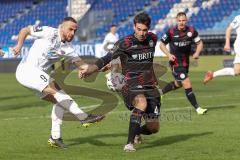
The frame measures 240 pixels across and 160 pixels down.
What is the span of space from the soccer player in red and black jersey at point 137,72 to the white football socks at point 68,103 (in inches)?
31.1

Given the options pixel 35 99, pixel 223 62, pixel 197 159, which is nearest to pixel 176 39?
pixel 35 99

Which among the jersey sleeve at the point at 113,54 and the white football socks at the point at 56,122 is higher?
the jersey sleeve at the point at 113,54

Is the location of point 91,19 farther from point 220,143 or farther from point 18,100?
point 220,143

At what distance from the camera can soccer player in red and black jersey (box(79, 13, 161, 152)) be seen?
914 cm

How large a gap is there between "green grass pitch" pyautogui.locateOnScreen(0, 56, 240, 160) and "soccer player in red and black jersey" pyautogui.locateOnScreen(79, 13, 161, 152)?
1.77 feet

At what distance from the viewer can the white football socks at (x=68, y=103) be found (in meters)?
9.76

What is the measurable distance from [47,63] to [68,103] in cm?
71

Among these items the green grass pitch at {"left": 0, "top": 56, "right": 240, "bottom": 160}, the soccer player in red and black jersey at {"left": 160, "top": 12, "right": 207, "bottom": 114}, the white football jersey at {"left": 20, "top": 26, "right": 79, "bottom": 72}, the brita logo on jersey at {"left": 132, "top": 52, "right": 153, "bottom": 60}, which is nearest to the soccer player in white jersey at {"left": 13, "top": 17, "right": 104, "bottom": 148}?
the white football jersey at {"left": 20, "top": 26, "right": 79, "bottom": 72}

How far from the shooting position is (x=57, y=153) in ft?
30.4

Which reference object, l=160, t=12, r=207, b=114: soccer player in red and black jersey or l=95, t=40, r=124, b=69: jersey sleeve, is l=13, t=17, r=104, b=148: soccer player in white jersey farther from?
l=160, t=12, r=207, b=114: soccer player in red and black jersey

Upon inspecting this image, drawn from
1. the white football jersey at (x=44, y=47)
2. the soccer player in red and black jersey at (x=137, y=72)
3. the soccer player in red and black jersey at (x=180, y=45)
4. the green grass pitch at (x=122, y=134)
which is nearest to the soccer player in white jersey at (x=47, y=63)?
the white football jersey at (x=44, y=47)

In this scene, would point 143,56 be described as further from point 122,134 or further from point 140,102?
point 122,134

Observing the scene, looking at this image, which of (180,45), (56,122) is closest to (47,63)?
(56,122)

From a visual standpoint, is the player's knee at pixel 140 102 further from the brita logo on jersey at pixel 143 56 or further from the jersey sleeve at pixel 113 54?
the jersey sleeve at pixel 113 54
